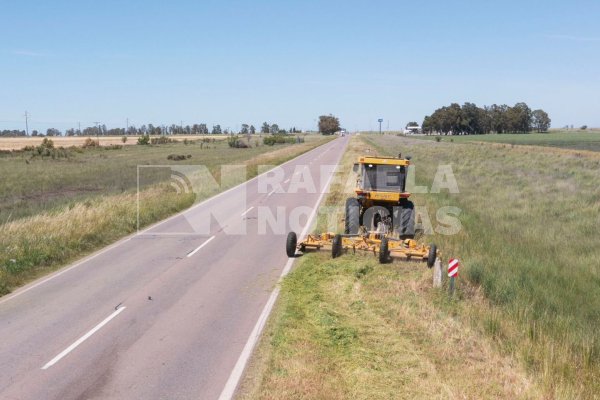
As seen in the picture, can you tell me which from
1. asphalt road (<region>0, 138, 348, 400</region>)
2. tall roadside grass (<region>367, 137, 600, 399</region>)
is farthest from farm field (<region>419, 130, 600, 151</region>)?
asphalt road (<region>0, 138, 348, 400</region>)

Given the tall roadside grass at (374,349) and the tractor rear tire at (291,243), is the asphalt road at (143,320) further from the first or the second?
the tall roadside grass at (374,349)

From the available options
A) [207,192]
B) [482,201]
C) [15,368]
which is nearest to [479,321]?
[15,368]

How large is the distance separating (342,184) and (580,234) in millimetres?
16932

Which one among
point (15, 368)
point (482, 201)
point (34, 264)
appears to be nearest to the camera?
point (15, 368)

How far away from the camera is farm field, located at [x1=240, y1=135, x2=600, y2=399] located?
7.28 meters

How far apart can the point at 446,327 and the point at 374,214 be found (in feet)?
22.8

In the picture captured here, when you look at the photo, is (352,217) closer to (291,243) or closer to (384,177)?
(384,177)

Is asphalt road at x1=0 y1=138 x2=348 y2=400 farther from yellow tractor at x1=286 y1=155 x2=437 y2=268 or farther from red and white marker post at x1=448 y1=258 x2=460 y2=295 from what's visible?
red and white marker post at x1=448 y1=258 x2=460 y2=295

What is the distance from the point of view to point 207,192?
31250mm

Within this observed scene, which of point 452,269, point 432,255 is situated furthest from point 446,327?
point 432,255

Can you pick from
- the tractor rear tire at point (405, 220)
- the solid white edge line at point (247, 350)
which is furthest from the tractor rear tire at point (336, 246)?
the tractor rear tire at point (405, 220)

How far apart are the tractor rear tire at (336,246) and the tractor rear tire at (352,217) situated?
1.37 meters

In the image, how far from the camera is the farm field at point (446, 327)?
23.9 ft

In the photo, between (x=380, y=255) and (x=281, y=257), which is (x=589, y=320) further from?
(x=281, y=257)
